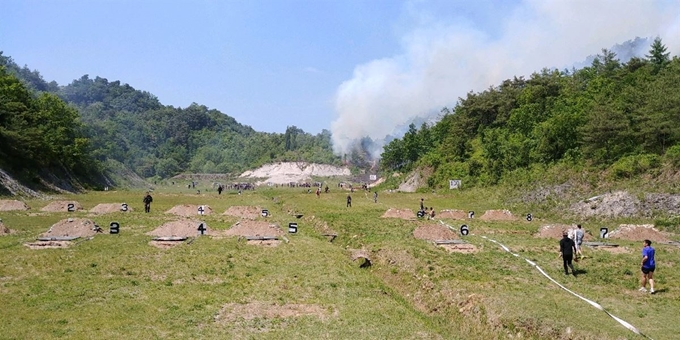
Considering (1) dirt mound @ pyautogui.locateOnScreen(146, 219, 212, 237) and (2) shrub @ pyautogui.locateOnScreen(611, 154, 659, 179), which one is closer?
(1) dirt mound @ pyautogui.locateOnScreen(146, 219, 212, 237)

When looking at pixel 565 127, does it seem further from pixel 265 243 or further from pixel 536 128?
pixel 265 243

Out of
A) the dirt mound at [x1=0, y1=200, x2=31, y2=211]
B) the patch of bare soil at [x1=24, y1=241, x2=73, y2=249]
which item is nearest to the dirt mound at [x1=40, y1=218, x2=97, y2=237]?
the patch of bare soil at [x1=24, y1=241, x2=73, y2=249]

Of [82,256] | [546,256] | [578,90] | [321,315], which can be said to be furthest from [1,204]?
[578,90]

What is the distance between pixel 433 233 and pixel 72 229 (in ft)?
76.8

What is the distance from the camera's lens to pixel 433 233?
35.0m

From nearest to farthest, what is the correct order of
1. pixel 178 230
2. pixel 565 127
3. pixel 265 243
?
pixel 265 243, pixel 178 230, pixel 565 127

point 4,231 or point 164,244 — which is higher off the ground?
point 4,231

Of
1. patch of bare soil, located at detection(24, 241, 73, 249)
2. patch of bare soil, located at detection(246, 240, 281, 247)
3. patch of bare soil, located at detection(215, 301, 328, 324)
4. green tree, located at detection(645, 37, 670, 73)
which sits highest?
green tree, located at detection(645, 37, 670, 73)

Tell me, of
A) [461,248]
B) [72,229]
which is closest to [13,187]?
[72,229]

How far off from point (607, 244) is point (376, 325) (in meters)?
21.3

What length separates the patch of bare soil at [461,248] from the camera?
2995cm

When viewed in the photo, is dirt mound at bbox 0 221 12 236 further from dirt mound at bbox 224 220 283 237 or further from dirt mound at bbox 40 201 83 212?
dirt mound at bbox 40 201 83 212

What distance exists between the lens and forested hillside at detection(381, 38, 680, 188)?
56812 millimetres

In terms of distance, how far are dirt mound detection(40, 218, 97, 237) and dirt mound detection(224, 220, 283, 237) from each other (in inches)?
342
